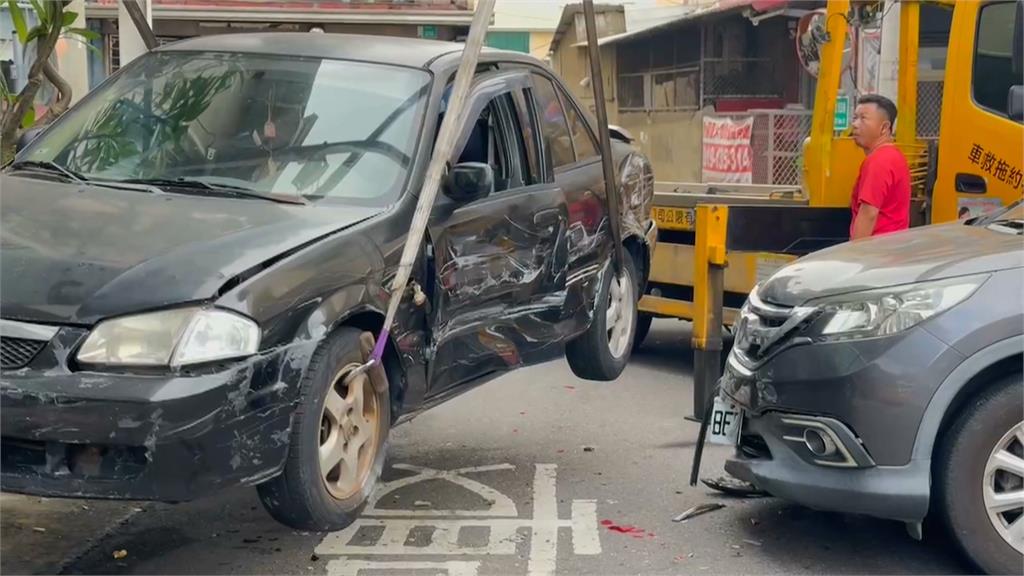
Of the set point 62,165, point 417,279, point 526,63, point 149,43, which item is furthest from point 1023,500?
point 149,43

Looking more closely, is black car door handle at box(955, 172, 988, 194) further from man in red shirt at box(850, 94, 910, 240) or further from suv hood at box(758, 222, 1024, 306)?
suv hood at box(758, 222, 1024, 306)

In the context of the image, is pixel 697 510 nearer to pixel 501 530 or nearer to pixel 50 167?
pixel 501 530

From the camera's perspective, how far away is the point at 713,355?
6945mm

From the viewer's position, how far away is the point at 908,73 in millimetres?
8297

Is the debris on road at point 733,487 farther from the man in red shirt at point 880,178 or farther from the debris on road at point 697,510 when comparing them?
the man in red shirt at point 880,178

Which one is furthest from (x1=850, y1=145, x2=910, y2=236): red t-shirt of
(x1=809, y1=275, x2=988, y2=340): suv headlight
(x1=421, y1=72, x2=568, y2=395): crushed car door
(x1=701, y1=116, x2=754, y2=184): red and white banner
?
(x1=701, y1=116, x2=754, y2=184): red and white banner

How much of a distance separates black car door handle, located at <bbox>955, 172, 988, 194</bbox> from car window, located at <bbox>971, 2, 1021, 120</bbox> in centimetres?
38

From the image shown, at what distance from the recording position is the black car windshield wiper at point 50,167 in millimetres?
5031

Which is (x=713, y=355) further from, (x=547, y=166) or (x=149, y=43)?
(x=149, y=43)

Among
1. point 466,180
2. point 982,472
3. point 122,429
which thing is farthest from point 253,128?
point 982,472

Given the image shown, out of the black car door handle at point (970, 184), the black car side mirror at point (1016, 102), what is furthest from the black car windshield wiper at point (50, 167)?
the black car door handle at point (970, 184)

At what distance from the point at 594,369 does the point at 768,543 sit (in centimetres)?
206

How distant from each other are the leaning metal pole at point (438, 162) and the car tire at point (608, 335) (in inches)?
70.1

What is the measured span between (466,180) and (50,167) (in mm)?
1703
